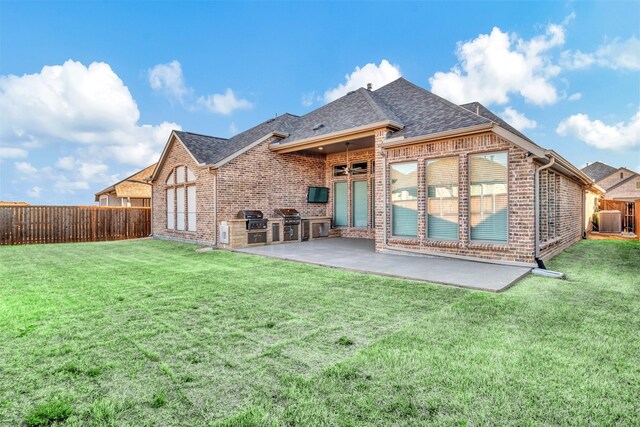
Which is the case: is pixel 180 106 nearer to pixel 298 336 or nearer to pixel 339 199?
pixel 339 199

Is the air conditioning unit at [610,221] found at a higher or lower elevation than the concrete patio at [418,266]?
higher

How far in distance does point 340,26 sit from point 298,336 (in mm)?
14942

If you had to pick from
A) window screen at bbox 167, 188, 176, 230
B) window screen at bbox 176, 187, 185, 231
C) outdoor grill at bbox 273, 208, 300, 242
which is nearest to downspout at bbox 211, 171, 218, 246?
outdoor grill at bbox 273, 208, 300, 242

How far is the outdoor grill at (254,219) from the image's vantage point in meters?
10.7

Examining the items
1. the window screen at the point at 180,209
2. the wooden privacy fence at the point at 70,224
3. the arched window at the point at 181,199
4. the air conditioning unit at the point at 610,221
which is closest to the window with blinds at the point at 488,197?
the arched window at the point at 181,199

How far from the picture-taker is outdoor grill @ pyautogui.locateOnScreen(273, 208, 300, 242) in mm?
11711

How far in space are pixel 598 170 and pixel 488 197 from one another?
4812 centimetres

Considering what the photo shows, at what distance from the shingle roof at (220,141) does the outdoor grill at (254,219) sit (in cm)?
231

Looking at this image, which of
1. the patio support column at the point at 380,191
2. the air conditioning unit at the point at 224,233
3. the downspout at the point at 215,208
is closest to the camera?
the patio support column at the point at 380,191

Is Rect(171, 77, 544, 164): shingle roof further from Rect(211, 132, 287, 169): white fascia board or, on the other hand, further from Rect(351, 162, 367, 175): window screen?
Rect(351, 162, 367, 175): window screen

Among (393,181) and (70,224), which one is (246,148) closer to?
(393,181)

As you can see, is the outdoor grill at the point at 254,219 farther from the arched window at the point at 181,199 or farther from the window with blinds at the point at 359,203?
the window with blinds at the point at 359,203

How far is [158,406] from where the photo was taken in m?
1.99

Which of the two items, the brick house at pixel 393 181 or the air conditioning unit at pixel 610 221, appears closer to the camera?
the brick house at pixel 393 181
